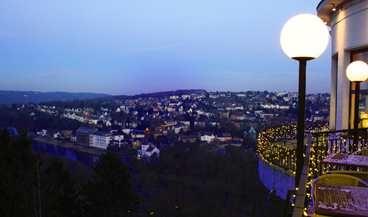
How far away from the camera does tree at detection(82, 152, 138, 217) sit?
58.3 ft

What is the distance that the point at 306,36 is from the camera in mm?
2279

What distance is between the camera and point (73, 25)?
70125mm

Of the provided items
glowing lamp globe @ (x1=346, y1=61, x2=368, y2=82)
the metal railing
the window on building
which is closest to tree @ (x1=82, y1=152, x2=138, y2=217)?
the metal railing

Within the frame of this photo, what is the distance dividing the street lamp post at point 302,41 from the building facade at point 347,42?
539 centimetres

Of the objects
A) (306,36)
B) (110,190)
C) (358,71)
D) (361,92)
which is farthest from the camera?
(110,190)

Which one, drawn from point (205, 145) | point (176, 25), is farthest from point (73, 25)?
point (205, 145)

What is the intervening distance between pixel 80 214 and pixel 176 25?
68267mm

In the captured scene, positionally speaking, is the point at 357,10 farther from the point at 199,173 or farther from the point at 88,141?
the point at 88,141

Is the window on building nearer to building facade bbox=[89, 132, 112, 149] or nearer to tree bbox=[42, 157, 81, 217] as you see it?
tree bbox=[42, 157, 81, 217]

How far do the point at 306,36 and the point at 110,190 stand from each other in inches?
702

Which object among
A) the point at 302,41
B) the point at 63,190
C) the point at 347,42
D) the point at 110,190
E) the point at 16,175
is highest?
the point at 347,42

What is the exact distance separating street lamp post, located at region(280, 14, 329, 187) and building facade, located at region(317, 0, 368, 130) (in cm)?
539

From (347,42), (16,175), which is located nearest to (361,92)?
(347,42)

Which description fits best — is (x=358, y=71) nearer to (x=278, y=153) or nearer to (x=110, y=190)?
(x=278, y=153)
